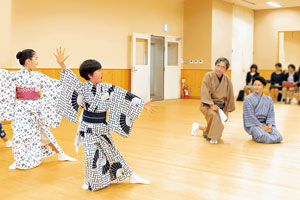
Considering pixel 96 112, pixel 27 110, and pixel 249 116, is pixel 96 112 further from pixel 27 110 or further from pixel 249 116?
pixel 249 116

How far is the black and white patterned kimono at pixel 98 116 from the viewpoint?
3.08 meters

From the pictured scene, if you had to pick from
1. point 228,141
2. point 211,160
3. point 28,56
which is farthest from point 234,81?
point 28,56

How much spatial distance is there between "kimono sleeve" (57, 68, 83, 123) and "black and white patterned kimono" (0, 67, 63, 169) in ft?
2.57

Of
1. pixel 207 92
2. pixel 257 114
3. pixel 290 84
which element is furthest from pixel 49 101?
pixel 290 84

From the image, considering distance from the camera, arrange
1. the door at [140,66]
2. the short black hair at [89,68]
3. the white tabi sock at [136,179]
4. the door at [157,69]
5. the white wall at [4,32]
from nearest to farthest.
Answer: the short black hair at [89,68]
the white tabi sock at [136,179]
the white wall at [4,32]
the door at [140,66]
the door at [157,69]

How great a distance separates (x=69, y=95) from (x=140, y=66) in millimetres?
7009

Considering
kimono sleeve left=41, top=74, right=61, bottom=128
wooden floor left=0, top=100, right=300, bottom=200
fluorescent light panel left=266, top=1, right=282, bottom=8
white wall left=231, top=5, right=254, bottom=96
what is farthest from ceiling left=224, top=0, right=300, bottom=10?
kimono sleeve left=41, top=74, right=61, bottom=128

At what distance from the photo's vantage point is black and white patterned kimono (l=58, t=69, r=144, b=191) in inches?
121

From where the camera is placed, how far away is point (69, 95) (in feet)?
10.3

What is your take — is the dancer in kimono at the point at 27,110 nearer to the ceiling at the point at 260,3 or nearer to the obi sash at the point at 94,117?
the obi sash at the point at 94,117

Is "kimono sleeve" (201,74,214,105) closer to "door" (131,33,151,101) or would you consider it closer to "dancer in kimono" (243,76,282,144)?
"dancer in kimono" (243,76,282,144)

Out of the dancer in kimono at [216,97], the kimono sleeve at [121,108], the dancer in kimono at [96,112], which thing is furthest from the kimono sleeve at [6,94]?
the dancer in kimono at [216,97]

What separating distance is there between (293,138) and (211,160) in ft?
6.62

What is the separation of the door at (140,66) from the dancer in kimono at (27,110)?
595 centimetres
